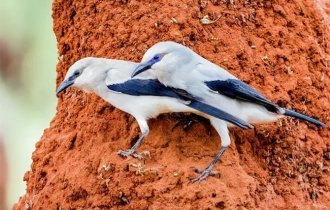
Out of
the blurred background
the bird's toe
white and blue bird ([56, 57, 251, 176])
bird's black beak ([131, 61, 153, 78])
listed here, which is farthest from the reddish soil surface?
the blurred background

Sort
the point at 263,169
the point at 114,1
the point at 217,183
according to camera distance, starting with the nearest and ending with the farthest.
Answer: the point at 217,183 < the point at 263,169 < the point at 114,1

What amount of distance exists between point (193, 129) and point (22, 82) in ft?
14.2

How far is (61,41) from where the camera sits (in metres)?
6.98

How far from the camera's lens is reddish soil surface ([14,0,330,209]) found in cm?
593

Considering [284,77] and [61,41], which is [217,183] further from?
[61,41]

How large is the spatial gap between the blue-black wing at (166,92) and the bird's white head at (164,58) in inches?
4.1

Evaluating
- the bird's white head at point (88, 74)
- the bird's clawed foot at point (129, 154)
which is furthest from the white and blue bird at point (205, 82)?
the bird's clawed foot at point (129, 154)

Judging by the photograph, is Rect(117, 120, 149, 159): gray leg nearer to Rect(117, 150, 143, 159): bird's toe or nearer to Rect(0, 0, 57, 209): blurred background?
Rect(117, 150, 143, 159): bird's toe

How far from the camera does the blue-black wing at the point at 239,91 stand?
5996 millimetres

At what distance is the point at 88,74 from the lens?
6.16 metres

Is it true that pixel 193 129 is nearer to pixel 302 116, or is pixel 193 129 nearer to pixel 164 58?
pixel 164 58

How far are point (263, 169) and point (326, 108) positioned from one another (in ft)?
2.37

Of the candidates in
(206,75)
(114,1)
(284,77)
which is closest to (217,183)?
(206,75)

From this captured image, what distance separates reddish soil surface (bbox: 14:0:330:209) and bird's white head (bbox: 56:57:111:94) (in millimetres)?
269
